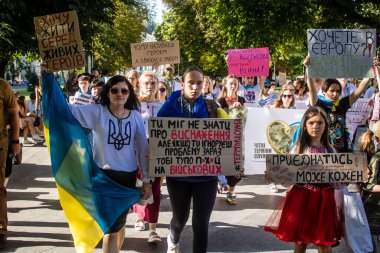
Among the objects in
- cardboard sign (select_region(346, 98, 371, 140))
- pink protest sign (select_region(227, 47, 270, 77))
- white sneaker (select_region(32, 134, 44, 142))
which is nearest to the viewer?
cardboard sign (select_region(346, 98, 371, 140))

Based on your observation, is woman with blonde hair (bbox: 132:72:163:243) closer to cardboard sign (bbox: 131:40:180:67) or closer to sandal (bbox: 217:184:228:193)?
sandal (bbox: 217:184:228:193)

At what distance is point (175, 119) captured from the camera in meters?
4.02

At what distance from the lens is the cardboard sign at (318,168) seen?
4.02 m

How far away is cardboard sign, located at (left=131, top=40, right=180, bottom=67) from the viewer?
373 inches

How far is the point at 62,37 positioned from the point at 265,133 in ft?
11.5

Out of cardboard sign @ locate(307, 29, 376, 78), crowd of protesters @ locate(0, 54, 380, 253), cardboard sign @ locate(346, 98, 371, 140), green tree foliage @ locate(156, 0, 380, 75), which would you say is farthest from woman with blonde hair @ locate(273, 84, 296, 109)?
Result: green tree foliage @ locate(156, 0, 380, 75)

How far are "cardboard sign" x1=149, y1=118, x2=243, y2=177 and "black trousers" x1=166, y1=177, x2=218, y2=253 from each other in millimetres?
154

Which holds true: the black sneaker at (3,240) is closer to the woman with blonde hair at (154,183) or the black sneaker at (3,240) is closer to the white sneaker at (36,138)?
the woman with blonde hair at (154,183)

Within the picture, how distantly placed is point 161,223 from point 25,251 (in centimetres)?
168

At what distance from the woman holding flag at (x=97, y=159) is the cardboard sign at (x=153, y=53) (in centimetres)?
556

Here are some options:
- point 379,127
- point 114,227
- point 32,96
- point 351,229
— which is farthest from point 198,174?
point 32,96

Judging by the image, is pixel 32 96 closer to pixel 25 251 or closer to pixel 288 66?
pixel 25 251

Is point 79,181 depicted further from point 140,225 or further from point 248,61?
point 248,61

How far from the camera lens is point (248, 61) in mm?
10469
